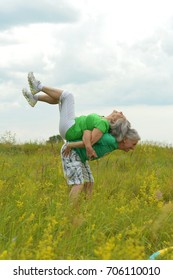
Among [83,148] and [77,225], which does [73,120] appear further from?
[77,225]

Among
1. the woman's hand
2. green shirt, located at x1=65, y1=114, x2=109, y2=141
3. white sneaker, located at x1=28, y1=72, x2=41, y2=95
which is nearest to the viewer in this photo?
green shirt, located at x1=65, y1=114, x2=109, y2=141

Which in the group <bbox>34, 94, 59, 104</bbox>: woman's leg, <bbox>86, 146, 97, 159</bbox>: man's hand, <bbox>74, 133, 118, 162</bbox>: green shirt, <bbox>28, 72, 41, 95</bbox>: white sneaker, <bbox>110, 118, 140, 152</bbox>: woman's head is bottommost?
<bbox>86, 146, 97, 159</bbox>: man's hand

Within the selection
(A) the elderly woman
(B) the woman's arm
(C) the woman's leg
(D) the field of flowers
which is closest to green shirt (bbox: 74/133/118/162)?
(A) the elderly woman

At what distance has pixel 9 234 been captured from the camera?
468cm

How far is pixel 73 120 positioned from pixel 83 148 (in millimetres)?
348

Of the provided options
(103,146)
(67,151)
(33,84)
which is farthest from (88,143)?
(33,84)

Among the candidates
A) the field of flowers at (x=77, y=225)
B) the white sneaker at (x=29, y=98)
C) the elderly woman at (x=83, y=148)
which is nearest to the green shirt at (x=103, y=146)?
the elderly woman at (x=83, y=148)

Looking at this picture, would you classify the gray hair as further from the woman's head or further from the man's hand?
the man's hand

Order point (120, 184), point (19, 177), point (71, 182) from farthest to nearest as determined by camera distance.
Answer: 1. point (120, 184)
2. point (19, 177)
3. point (71, 182)

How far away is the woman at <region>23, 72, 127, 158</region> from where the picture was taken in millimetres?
6359

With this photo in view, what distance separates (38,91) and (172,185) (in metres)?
2.74
